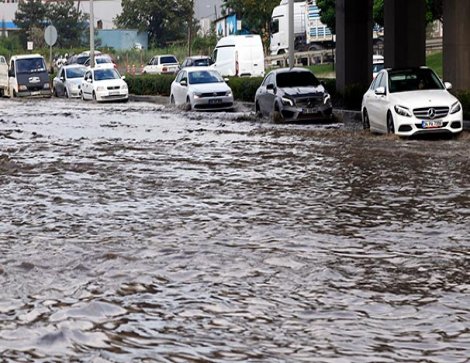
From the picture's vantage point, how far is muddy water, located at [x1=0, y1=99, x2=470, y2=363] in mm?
6797

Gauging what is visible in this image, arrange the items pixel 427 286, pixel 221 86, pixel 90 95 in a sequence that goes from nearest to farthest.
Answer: pixel 427 286 < pixel 221 86 < pixel 90 95

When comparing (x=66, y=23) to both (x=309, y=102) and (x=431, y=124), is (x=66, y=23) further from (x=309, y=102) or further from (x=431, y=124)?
(x=431, y=124)

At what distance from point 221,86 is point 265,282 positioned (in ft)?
96.3

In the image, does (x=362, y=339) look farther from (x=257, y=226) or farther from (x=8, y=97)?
(x=8, y=97)

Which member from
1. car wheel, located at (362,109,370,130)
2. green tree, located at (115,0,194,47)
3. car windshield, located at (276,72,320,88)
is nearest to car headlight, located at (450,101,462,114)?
car wheel, located at (362,109,370,130)

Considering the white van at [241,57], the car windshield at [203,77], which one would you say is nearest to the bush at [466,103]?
the car windshield at [203,77]

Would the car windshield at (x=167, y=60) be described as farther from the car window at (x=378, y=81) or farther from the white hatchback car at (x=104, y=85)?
the car window at (x=378, y=81)

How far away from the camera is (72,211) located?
41.6 ft

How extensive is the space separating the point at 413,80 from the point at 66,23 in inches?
3408

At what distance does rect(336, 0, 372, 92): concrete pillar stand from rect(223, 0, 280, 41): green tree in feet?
143

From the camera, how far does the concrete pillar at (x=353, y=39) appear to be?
38.2m

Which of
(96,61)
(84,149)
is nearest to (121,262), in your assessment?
(84,149)

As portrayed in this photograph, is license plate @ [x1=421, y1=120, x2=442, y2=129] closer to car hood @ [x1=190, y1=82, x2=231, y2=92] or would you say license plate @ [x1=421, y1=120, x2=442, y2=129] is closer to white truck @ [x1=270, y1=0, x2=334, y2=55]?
car hood @ [x1=190, y1=82, x2=231, y2=92]

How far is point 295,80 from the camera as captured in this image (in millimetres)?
31297
